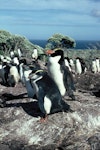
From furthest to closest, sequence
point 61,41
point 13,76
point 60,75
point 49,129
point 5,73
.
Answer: point 61,41
point 5,73
point 13,76
point 60,75
point 49,129

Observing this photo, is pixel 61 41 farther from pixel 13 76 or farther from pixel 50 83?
pixel 50 83

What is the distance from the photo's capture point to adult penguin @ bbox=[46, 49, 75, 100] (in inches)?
448

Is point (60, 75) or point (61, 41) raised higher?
point (60, 75)

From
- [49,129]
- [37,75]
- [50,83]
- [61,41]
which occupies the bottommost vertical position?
[61,41]

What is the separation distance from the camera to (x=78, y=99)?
11250 mm

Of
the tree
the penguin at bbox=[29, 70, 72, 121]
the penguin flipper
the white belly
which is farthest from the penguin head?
the tree

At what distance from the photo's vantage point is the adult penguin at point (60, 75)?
11375mm

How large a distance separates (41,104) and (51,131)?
63 centimetres

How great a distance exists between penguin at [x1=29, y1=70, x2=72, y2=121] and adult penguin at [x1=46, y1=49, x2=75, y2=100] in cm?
160

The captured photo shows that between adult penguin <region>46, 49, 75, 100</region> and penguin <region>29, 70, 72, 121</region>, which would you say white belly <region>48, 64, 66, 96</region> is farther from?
penguin <region>29, 70, 72, 121</region>

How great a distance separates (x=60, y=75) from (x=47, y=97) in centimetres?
207

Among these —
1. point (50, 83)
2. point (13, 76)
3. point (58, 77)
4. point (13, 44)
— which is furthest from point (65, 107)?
point (13, 44)

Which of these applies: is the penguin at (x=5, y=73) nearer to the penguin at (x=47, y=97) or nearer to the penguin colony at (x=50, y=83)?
the penguin colony at (x=50, y=83)

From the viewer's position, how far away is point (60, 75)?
1141cm
